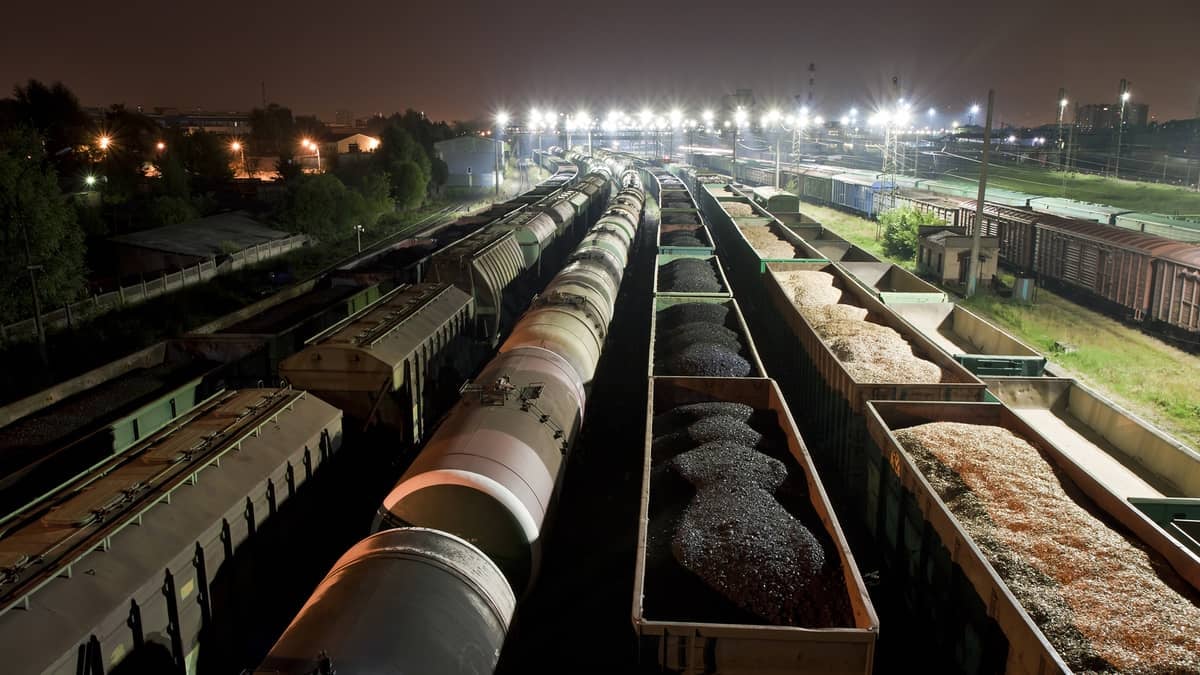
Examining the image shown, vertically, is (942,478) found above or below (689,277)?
below

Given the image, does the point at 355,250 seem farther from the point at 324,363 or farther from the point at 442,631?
the point at 442,631

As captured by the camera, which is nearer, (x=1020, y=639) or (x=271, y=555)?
(x=1020, y=639)

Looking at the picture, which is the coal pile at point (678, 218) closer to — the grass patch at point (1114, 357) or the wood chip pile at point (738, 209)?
the wood chip pile at point (738, 209)

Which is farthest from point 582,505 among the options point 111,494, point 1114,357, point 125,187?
point 125,187

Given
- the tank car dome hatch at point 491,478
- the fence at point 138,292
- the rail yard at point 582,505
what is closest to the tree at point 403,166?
the fence at point 138,292

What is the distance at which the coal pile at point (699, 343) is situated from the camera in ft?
47.4

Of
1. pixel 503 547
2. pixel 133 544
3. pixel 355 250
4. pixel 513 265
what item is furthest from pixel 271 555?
pixel 355 250

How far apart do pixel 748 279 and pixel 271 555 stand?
2173 cm

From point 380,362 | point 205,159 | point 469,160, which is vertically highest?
point 469,160

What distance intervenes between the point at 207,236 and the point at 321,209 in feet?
26.2

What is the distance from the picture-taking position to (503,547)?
30.3ft

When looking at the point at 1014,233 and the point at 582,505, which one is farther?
the point at 1014,233

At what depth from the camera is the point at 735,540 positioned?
8297mm

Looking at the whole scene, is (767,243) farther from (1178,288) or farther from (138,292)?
(138,292)
